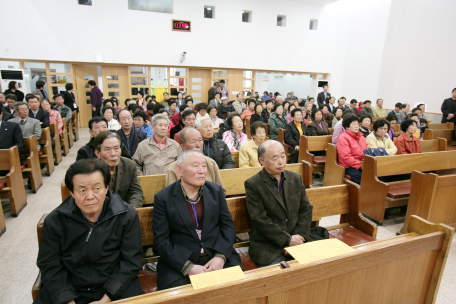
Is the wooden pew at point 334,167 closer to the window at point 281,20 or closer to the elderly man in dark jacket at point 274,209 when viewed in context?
the elderly man in dark jacket at point 274,209

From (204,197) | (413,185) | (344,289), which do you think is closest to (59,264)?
(204,197)

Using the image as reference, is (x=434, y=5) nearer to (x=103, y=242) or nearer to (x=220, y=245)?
(x=220, y=245)

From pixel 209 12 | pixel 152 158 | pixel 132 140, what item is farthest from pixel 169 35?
pixel 152 158

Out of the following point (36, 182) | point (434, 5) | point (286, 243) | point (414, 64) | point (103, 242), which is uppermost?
point (434, 5)

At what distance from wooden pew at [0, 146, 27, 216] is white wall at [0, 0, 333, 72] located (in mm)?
6489

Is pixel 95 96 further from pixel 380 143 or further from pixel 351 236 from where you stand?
pixel 351 236

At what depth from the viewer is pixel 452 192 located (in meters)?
2.88

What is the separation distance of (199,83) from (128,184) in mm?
8939

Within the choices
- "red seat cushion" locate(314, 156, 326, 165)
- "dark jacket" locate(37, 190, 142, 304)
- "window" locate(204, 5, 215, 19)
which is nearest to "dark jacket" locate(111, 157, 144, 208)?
"dark jacket" locate(37, 190, 142, 304)

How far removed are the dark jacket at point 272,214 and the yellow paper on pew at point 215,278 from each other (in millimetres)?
691

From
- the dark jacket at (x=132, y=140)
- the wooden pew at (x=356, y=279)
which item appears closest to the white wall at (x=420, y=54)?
the wooden pew at (x=356, y=279)

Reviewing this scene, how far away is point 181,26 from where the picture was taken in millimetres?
9578

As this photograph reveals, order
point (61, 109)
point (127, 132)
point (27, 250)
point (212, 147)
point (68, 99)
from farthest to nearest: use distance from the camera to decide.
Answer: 1. point (68, 99)
2. point (61, 109)
3. point (127, 132)
4. point (212, 147)
5. point (27, 250)

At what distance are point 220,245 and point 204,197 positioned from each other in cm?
33
